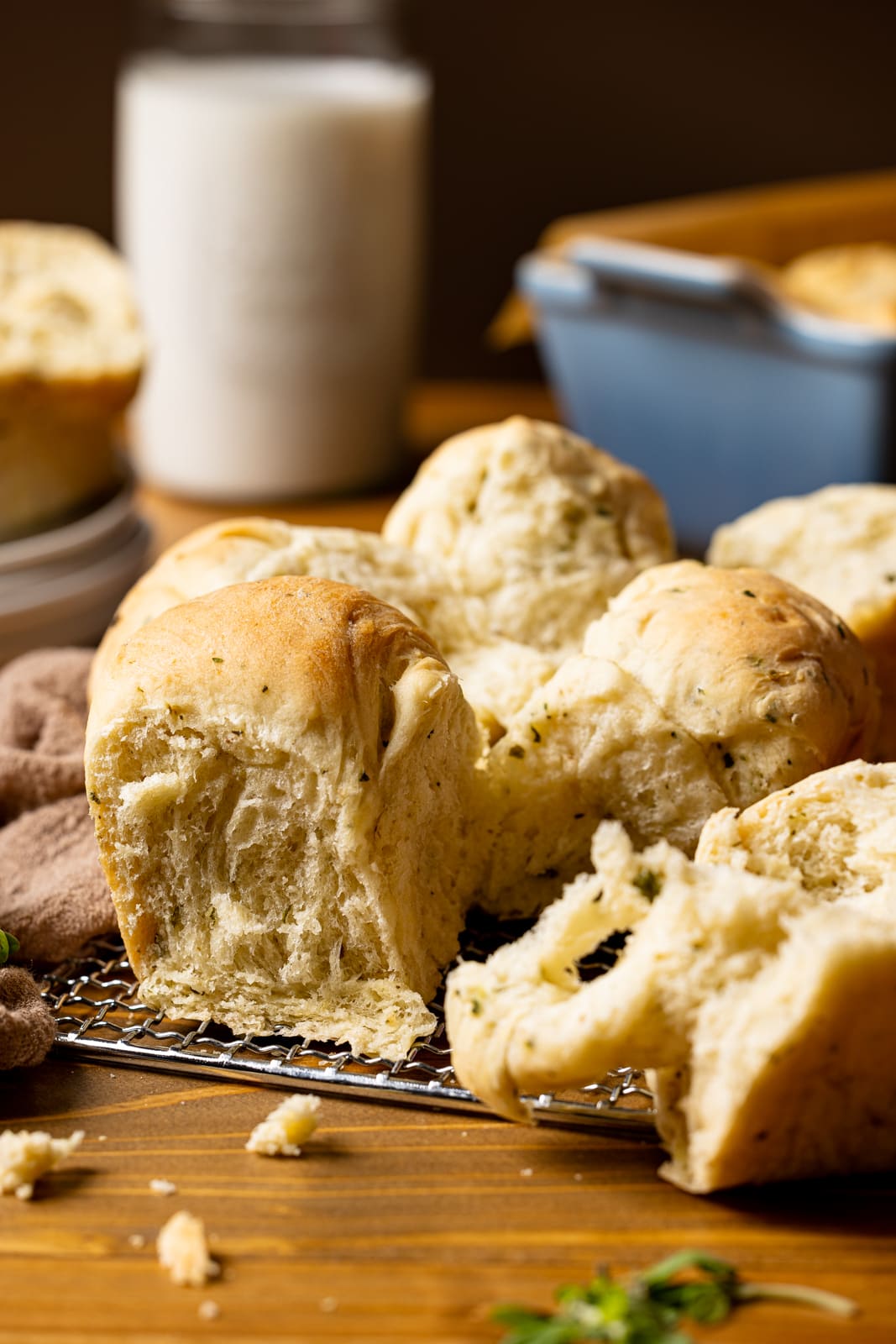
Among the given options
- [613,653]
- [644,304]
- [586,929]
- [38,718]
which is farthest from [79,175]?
[586,929]

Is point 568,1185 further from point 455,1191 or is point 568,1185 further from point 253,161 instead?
point 253,161

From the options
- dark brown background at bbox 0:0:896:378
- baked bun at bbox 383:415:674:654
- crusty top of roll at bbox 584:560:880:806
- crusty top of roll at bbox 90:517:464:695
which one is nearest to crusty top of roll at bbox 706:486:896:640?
baked bun at bbox 383:415:674:654

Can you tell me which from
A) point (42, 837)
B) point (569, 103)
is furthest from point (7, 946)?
point (569, 103)

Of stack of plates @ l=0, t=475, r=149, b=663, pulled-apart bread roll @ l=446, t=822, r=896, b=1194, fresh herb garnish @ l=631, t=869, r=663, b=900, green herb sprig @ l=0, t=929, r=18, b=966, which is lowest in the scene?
stack of plates @ l=0, t=475, r=149, b=663

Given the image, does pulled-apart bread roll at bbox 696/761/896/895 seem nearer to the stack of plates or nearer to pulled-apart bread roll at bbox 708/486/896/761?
pulled-apart bread roll at bbox 708/486/896/761

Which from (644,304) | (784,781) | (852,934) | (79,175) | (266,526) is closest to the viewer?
(852,934)

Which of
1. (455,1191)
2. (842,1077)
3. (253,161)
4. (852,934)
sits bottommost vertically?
(455,1191)

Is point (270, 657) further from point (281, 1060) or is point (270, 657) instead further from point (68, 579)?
Answer: point (68, 579)
